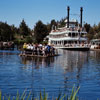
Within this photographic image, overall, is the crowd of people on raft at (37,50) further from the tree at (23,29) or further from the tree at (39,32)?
the tree at (23,29)

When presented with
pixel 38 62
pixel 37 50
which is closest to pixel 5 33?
pixel 37 50

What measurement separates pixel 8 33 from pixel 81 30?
4095cm

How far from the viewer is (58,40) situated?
305ft

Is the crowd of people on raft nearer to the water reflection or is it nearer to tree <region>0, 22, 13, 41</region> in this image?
the water reflection

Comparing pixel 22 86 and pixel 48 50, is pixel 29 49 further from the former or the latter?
pixel 22 86

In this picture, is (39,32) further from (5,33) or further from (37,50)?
(37,50)

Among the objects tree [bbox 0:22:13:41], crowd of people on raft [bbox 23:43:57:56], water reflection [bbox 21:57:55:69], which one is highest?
tree [bbox 0:22:13:41]

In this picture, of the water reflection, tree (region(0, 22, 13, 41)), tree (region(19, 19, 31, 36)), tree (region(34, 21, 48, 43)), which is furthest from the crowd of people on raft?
tree (region(19, 19, 31, 36))

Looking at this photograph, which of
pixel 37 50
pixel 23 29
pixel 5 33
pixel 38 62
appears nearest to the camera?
pixel 38 62

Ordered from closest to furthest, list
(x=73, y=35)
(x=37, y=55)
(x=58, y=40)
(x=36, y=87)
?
(x=36, y=87) < (x=37, y=55) < (x=73, y=35) < (x=58, y=40)

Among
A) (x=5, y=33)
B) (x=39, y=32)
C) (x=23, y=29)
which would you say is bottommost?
(x=5, y=33)

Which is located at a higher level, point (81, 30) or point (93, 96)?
point (81, 30)

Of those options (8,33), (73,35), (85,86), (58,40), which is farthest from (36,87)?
(8,33)

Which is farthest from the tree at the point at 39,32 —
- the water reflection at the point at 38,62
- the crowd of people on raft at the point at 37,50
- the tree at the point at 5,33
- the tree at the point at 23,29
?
the water reflection at the point at 38,62
